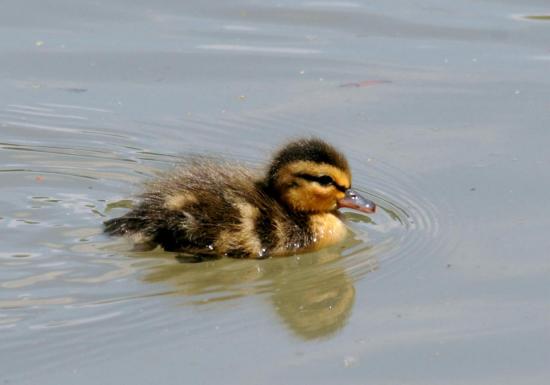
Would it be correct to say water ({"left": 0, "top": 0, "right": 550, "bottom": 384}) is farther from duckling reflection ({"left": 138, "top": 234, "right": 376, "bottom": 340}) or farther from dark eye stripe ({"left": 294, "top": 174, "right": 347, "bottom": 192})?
dark eye stripe ({"left": 294, "top": 174, "right": 347, "bottom": 192})

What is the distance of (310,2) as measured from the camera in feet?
26.9

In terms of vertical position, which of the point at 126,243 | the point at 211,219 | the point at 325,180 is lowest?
the point at 126,243

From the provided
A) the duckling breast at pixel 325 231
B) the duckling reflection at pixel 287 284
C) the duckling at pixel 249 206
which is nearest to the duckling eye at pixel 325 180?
the duckling at pixel 249 206

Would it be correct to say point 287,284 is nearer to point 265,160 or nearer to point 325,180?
point 325,180

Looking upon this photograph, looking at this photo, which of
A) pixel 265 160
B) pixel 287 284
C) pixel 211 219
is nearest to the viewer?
pixel 287 284

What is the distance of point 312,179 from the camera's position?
18.4 feet

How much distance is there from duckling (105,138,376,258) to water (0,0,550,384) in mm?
91

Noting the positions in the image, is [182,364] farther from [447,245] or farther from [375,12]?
[375,12]

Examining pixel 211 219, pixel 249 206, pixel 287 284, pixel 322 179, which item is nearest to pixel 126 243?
pixel 211 219

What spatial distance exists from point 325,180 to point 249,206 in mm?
342

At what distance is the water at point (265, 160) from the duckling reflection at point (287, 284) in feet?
0.04

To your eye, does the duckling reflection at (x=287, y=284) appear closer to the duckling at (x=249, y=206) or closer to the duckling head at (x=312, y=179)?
the duckling at (x=249, y=206)

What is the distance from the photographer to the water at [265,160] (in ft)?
14.9

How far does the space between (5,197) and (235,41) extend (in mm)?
2161
